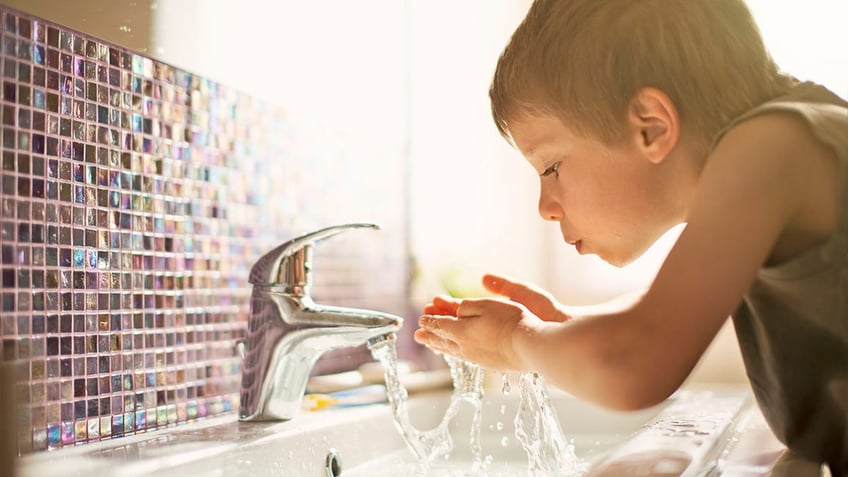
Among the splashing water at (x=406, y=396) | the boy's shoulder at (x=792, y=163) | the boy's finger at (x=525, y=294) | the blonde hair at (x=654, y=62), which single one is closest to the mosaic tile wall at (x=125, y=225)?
the splashing water at (x=406, y=396)

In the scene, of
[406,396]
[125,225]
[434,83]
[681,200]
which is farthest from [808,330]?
[434,83]

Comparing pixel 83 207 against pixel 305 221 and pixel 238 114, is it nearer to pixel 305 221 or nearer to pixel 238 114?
pixel 238 114

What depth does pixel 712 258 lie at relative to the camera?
0.62 m

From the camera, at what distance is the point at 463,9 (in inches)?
60.5

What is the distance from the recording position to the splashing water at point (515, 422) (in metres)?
0.94

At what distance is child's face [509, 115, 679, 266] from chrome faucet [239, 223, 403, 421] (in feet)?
0.68

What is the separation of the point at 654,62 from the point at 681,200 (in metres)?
0.12

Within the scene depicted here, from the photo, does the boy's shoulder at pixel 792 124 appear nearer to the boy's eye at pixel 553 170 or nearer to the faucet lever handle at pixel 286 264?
the boy's eye at pixel 553 170

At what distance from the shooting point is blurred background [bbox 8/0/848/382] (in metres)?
1.07

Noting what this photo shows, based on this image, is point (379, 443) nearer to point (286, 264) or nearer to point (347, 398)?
point (347, 398)

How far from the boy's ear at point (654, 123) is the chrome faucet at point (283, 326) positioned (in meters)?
0.32

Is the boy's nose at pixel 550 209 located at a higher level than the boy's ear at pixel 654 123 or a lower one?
lower

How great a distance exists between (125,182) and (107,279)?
0.10 m

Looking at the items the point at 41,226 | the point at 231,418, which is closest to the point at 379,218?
the point at 231,418
